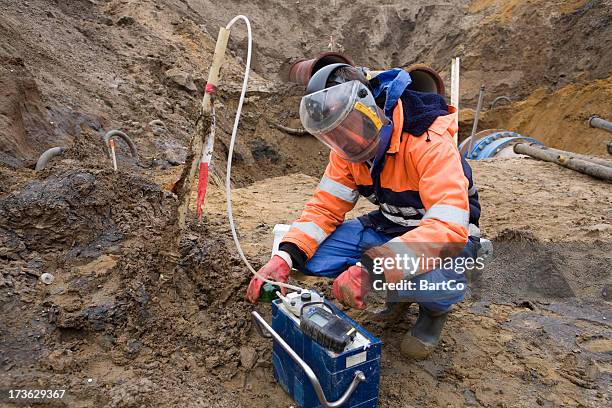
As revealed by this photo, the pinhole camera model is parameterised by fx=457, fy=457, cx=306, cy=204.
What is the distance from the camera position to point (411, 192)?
7.83ft

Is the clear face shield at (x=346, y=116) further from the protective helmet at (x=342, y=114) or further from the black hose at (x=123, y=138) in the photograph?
the black hose at (x=123, y=138)

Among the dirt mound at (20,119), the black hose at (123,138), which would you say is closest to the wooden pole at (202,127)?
the dirt mound at (20,119)

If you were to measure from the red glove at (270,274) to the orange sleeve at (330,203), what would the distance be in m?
0.22

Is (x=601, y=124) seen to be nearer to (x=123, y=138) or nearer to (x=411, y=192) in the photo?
(x=411, y=192)

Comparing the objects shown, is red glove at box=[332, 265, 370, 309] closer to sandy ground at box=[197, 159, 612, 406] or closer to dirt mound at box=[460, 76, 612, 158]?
sandy ground at box=[197, 159, 612, 406]

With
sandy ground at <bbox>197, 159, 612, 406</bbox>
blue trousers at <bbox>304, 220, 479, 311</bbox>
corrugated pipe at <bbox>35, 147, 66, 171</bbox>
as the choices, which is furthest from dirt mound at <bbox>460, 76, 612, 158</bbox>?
corrugated pipe at <bbox>35, 147, 66, 171</bbox>

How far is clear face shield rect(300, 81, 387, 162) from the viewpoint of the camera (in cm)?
209

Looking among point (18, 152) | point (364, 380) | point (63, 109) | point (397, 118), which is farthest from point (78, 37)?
point (364, 380)

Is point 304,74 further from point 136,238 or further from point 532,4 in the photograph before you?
point 532,4

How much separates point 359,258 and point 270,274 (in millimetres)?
584

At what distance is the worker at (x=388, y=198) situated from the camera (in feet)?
6.81

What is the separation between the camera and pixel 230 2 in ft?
41.5

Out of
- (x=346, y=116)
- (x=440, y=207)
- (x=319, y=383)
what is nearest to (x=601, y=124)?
(x=440, y=207)

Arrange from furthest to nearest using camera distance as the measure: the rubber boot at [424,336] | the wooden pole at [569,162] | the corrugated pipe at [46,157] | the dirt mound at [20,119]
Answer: the wooden pole at [569,162], the dirt mound at [20,119], the corrugated pipe at [46,157], the rubber boot at [424,336]
